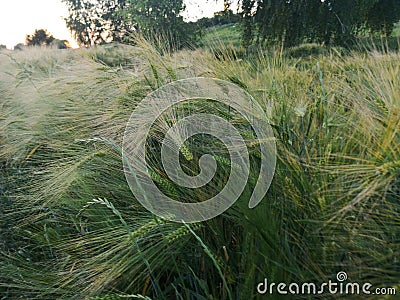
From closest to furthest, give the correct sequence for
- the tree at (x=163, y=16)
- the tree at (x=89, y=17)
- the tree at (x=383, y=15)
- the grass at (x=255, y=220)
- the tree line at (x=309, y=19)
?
the grass at (x=255, y=220) → the tree line at (x=309, y=19) → the tree at (x=383, y=15) → the tree at (x=163, y=16) → the tree at (x=89, y=17)

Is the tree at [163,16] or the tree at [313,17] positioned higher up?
the tree at [163,16]

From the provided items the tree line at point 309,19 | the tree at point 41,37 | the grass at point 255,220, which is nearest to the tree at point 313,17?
the tree line at point 309,19

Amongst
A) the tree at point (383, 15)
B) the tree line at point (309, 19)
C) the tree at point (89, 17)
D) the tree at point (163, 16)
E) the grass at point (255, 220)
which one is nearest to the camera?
the grass at point (255, 220)

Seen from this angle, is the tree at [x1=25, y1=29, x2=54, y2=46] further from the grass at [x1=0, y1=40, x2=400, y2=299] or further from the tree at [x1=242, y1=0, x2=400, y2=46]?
the grass at [x1=0, y1=40, x2=400, y2=299]

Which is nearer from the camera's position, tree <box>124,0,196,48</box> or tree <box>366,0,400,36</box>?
tree <box>366,0,400,36</box>

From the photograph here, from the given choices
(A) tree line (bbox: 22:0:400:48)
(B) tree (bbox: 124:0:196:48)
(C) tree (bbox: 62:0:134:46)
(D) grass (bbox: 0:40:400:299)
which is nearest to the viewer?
→ (D) grass (bbox: 0:40:400:299)

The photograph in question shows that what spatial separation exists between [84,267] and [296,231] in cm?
57

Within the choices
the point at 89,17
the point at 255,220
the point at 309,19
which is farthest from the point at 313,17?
the point at 89,17

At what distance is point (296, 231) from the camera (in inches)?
37.9

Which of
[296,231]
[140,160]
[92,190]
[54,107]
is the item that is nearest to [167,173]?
[140,160]

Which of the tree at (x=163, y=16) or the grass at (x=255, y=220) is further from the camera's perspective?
the tree at (x=163, y=16)

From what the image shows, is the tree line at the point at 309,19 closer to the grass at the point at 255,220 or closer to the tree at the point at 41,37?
the grass at the point at 255,220

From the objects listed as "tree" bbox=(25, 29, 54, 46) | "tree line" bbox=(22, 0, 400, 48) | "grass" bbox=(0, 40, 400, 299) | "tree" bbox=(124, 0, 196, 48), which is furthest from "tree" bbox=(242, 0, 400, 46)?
"tree" bbox=(25, 29, 54, 46)

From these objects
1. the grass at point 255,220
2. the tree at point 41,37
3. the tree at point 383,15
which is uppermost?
the tree at point 41,37
